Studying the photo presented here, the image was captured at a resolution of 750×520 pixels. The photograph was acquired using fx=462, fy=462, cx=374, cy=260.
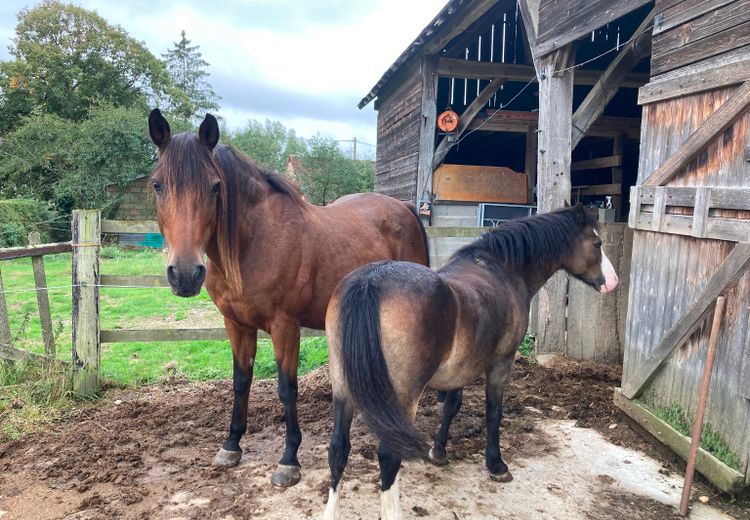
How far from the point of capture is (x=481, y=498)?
2762 millimetres

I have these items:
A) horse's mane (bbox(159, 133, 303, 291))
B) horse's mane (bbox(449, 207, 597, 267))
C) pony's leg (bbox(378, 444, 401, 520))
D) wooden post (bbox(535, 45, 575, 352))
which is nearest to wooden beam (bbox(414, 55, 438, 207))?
wooden post (bbox(535, 45, 575, 352))

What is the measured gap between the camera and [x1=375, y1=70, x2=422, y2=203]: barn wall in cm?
905

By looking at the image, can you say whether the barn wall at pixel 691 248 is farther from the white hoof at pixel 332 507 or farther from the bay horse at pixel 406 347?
the white hoof at pixel 332 507

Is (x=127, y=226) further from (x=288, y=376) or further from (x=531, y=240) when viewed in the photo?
(x=531, y=240)

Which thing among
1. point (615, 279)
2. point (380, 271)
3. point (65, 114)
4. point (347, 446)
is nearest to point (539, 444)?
point (615, 279)

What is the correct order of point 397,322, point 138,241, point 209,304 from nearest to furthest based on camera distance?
point 397,322, point 209,304, point 138,241

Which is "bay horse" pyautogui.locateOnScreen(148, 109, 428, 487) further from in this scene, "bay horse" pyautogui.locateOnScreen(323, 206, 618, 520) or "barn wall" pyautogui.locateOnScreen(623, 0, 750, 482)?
"barn wall" pyautogui.locateOnScreen(623, 0, 750, 482)

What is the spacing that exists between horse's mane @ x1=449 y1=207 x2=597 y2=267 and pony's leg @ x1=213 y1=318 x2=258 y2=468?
152 centimetres

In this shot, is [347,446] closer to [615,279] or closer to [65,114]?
[615,279]

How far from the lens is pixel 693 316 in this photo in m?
3.01

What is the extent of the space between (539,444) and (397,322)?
6.63ft

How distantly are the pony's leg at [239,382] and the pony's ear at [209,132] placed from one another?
3.92 ft

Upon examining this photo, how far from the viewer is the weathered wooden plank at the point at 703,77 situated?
9.33ft

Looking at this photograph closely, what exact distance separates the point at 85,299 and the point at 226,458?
204cm
